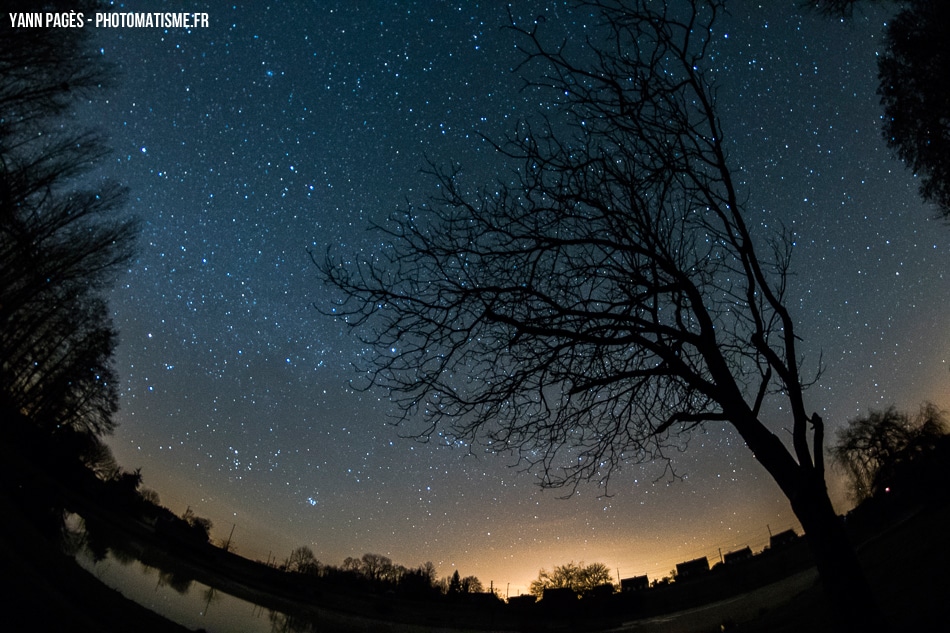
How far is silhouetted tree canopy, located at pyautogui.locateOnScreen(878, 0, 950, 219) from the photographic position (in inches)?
378

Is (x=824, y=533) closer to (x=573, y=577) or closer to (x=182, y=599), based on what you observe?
(x=182, y=599)

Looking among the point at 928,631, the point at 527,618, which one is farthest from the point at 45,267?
the point at 527,618

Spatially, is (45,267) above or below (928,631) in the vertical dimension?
above

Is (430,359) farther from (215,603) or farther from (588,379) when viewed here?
(215,603)

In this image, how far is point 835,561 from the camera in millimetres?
3523

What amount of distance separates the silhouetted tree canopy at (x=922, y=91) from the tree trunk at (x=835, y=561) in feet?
37.1

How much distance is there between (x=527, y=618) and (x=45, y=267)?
38331mm

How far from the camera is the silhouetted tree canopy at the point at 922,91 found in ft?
31.5

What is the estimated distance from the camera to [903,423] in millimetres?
34719

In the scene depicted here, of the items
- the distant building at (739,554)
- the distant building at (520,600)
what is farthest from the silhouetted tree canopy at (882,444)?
the distant building at (520,600)

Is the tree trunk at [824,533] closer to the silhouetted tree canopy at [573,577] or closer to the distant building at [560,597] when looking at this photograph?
the distant building at [560,597]

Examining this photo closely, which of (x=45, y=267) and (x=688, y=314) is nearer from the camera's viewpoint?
(x=688, y=314)

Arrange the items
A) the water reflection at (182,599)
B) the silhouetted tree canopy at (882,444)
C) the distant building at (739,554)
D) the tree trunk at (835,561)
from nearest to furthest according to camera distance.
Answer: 1. the tree trunk at (835,561)
2. the water reflection at (182,599)
3. the silhouetted tree canopy at (882,444)
4. the distant building at (739,554)

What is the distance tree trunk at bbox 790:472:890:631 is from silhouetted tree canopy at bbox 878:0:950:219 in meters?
11.3
